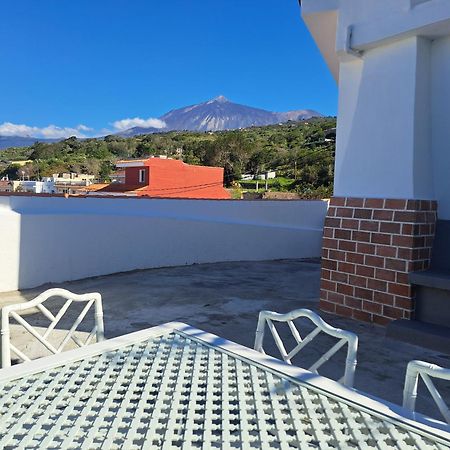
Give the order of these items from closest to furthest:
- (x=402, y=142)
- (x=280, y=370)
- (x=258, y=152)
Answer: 1. (x=280, y=370)
2. (x=402, y=142)
3. (x=258, y=152)

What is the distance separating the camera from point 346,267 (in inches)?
180

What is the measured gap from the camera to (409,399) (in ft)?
5.43

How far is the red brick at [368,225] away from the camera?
169 inches

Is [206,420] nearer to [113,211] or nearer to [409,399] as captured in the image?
[409,399]

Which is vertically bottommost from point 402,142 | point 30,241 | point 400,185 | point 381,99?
point 30,241

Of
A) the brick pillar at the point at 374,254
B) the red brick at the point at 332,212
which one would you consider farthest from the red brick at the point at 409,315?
the red brick at the point at 332,212

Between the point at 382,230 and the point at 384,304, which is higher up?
the point at 382,230

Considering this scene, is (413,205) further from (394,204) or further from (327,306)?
(327,306)

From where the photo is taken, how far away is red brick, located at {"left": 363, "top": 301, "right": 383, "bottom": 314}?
4246 millimetres

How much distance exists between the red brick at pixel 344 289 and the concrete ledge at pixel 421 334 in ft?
2.04

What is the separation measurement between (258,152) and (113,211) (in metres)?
31.6

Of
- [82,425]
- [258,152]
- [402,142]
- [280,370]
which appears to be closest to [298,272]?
[402,142]

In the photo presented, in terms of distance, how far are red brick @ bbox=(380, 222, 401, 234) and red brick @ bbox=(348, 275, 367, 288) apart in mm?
556

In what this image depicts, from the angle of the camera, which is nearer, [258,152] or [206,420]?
[206,420]
